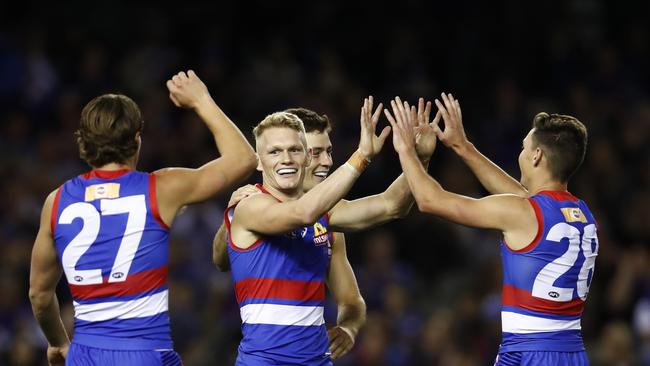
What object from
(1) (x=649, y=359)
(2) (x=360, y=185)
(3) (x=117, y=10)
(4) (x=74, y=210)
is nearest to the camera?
(4) (x=74, y=210)

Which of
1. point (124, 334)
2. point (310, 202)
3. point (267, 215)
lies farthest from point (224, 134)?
point (124, 334)

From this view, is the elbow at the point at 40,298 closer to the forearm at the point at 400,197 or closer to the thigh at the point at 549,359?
the forearm at the point at 400,197

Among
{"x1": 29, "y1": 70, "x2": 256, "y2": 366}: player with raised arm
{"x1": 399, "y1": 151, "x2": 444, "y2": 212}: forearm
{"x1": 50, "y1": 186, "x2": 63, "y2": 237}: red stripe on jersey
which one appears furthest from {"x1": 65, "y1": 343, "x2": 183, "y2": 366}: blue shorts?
{"x1": 399, "y1": 151, "x2": 444, "y2": 212}: forearm

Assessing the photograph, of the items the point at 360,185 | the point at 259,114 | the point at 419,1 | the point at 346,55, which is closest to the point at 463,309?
the point at 360,185

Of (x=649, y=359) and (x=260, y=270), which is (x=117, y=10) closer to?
(x=649, y=359)

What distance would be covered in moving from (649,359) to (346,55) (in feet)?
21.1

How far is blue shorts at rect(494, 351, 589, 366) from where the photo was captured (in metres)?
6.07

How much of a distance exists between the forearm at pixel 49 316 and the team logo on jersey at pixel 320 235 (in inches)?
59.9

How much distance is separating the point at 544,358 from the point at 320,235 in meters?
1.45

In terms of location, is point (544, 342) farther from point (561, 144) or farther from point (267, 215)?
point (267, 215)

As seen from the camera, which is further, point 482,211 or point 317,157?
point 317,157

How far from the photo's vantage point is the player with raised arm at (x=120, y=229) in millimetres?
5652

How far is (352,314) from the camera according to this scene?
693 cm

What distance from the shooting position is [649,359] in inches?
440
